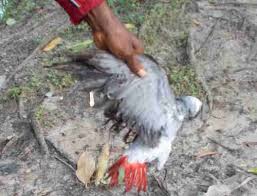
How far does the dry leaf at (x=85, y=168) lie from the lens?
3.99 meters

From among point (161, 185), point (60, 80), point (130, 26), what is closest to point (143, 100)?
point (161, 185)

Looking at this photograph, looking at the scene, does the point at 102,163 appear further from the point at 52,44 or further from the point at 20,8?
the point at 20,8

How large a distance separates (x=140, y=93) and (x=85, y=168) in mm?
885

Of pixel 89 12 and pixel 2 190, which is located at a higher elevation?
pixel 89 12

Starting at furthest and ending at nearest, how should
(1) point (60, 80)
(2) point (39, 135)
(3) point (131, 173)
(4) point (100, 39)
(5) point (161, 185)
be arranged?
(1) point (60, 80) → (2) point (39, 135) → (5) point (161, 185) → (3) point (131, 173) → (4) point (100, 39)

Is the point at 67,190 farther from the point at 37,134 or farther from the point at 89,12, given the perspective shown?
the point at 89,12

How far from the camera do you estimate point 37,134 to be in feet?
14.4

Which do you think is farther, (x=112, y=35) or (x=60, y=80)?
(x=60, y=80)

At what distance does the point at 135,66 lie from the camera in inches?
118

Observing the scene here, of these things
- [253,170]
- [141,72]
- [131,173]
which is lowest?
[253,170]

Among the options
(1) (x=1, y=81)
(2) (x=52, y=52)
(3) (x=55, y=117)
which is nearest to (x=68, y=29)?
(2) (x=52, y=52)

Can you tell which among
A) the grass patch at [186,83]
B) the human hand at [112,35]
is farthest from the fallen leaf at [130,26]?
the human hand at [112,35]

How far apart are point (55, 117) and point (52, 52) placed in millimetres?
978

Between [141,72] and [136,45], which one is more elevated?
[136,45]
